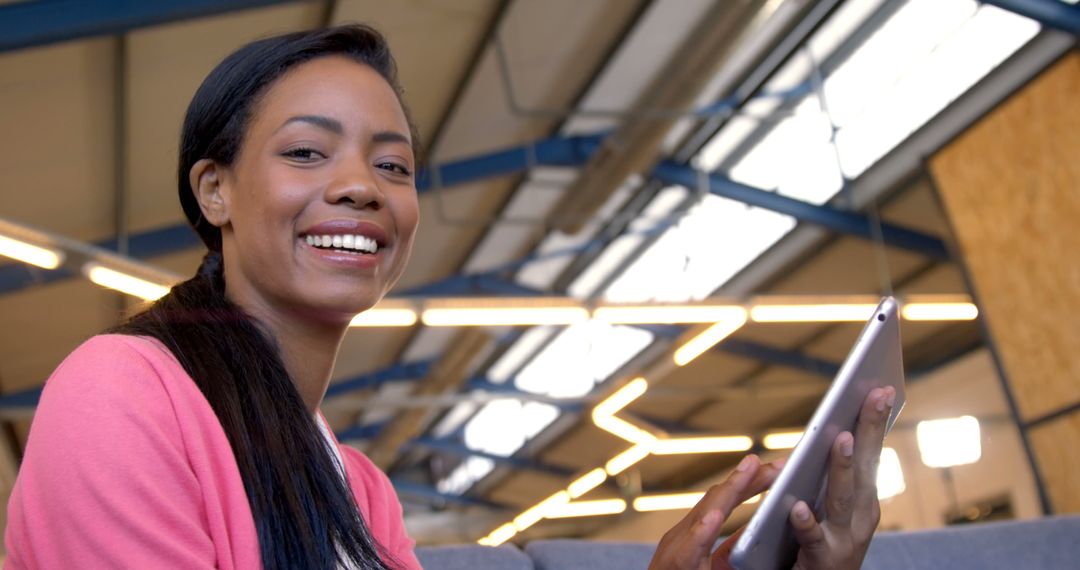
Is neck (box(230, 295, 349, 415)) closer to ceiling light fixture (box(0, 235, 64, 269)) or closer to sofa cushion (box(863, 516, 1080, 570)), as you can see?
sofa cushion (box(863, 516, 1080, 570))

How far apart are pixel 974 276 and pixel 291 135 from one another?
5.51 m

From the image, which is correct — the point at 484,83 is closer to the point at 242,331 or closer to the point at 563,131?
the point at 563,131

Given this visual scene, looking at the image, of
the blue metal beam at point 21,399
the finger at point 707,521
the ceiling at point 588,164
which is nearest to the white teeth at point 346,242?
the finger at point 707,521

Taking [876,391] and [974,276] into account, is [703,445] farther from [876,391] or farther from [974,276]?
[876,391]

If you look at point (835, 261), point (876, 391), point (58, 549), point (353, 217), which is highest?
point (835, 261)

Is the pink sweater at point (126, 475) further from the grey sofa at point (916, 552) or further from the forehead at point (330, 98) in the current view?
the grey sofa at point (916, 552)

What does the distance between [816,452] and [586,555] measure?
1.10 metres

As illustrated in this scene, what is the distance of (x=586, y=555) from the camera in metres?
2.38

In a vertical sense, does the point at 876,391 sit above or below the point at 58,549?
above

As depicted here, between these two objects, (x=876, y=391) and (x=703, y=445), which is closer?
(x=876, y=391)

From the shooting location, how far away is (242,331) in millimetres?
1217

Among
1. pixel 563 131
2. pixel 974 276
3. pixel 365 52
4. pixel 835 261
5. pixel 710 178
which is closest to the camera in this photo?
pixel 365 52

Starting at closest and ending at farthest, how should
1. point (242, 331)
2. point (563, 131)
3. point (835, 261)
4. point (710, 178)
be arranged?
point (242, 331)
point (563, 131)
point (710, 178)
point (835, 261)

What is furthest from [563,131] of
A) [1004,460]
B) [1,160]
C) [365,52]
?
[365,52]
